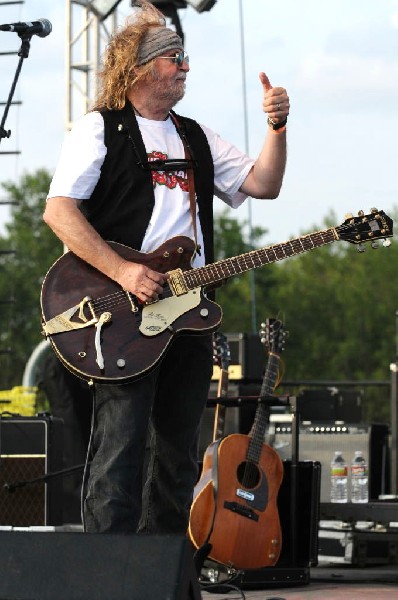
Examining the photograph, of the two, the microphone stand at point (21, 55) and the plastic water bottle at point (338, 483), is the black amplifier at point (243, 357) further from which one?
the microphone stand at point (21, 55)

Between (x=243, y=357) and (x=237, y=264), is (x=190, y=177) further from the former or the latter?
(x=243, y=357)

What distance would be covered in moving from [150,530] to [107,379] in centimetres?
54

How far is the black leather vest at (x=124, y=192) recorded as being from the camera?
156 inches

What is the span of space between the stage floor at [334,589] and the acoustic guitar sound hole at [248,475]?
48 cm

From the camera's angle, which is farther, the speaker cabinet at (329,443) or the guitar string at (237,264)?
the speaker cabinet at (329,443)

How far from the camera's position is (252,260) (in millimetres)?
4008

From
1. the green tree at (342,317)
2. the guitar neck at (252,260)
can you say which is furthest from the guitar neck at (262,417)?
the green tree at (342,317)

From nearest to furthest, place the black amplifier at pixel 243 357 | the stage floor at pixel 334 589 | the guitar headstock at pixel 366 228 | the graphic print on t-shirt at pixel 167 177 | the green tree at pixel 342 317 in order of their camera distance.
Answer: the graphic print on t-shirt at pixel 167 177, the guitar headstock at pixel 366 228, the stage floor at pixel 334 589, the black amplifier at pixel 243 357, the green tree at pixel 342 317

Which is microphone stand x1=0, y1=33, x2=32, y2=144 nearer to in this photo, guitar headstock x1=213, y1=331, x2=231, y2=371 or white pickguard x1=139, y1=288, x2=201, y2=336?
white pickguard x1=139, y1=288, x2=201, y2=336

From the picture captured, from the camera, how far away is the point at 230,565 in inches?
223

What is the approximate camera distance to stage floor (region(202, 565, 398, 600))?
5.19m

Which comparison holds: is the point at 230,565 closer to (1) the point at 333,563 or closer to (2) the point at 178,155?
(1) the point at 333,563

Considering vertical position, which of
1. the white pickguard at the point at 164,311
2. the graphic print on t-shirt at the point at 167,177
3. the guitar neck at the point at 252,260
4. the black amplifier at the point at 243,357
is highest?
the graphic print on t-shirt at the point at 167,177

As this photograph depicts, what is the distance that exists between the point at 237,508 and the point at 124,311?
2.07 m
